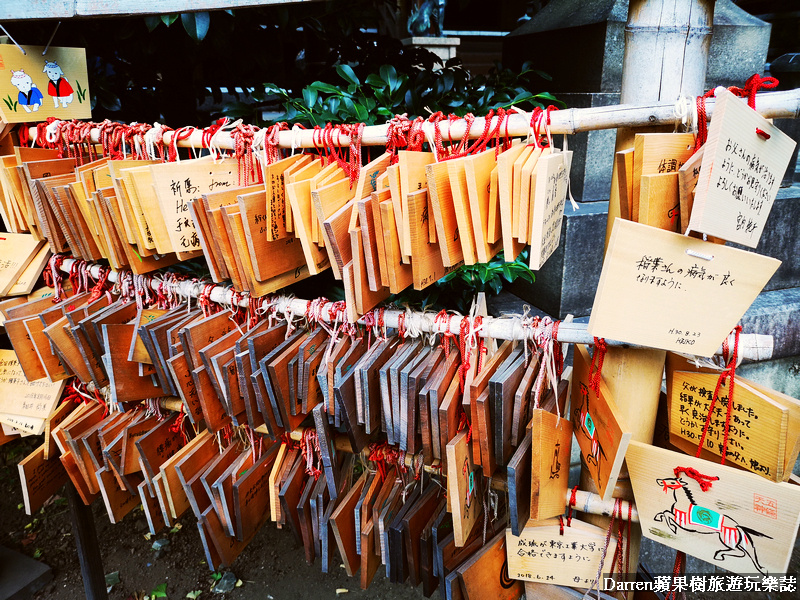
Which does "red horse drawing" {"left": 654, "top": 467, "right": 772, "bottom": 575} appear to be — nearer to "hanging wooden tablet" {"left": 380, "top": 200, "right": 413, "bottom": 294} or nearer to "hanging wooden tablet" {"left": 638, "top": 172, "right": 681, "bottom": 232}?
"hanging wooden tablet" {"left": 638, "top": 172, "right": 681, "bottom": 232}

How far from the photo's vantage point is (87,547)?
2.97 metres

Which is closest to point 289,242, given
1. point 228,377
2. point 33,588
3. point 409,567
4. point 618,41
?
point 228,377

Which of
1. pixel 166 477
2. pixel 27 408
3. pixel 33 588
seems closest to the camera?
pixel 166 477

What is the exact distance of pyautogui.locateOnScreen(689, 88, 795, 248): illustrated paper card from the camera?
1.07 metres

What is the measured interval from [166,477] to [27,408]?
1.07 meters

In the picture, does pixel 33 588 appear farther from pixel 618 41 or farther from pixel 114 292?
pixel 618 41

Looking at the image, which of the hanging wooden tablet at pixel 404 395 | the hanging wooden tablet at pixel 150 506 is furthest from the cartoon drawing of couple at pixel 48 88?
the hanging wooden tablet at pixel 404 395

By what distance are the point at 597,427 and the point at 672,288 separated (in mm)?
508

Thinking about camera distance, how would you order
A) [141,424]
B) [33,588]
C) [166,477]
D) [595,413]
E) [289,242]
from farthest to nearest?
[33,588] → [141,424] → [166,477] → [289,242] → [595,413]

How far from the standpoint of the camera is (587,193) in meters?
3.24

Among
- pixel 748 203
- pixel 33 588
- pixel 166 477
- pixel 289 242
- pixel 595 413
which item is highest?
pixel 748 203

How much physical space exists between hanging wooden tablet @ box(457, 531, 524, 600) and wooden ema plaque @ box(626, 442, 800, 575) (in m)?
0.49

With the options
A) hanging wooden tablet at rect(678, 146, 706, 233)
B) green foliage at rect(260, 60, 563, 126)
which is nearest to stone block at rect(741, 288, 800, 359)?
green foliage at rect(260, 60, 563, 126)

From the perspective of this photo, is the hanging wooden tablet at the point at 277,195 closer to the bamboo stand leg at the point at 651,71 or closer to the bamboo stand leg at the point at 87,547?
the bamboo stand leg at the point at 651,71
